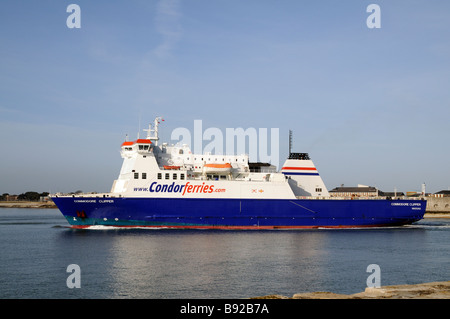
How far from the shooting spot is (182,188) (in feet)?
120

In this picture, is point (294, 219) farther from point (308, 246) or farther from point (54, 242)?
point (54, 242)

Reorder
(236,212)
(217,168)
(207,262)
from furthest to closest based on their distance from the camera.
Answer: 1. (217,168)
2. (236,212)
3. (207,262)

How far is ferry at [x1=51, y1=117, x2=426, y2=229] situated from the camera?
3544 centimetres

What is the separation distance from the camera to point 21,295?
16078mm

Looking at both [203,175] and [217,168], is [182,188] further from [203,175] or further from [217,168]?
[217,168]

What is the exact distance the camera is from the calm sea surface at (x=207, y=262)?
17.3 m

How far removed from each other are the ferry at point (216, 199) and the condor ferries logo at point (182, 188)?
0.27ft

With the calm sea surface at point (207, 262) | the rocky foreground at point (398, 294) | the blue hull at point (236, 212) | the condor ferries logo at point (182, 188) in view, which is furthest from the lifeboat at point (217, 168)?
the rocky foreground at point (398, 294)

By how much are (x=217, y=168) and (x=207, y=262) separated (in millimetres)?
16054

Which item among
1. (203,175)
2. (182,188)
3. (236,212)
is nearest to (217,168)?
(203,175)

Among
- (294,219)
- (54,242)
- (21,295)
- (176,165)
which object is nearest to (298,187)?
(294,219)

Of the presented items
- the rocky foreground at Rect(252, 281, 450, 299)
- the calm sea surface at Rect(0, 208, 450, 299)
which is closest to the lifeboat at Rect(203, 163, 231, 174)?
the calm sea surface at Rect(0, 208, 450, 299)

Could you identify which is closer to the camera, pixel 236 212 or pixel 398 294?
pixel 398 294
